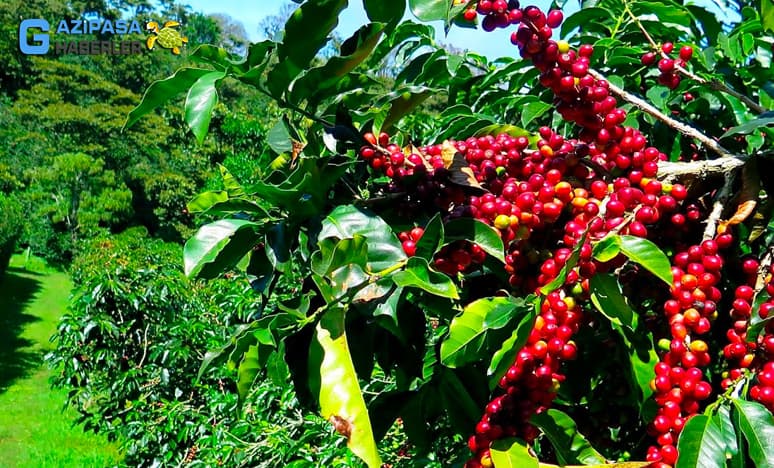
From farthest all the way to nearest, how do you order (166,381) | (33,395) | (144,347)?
(33,395), (144,347), (166,381)

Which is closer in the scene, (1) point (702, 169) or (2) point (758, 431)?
(2) point (758, 431)

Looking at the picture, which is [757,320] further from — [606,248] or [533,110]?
[533,110]

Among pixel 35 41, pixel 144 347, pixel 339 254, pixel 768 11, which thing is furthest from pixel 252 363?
pixel 35 41

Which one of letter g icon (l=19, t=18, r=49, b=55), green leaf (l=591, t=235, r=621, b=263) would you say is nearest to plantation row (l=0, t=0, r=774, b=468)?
green leaf (l=591, t=235, r=621, b=263)

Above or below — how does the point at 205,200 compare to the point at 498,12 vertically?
below

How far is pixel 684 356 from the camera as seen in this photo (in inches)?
28.0

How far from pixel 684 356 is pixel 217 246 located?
1.72 ft

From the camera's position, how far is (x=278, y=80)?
798 millimetres

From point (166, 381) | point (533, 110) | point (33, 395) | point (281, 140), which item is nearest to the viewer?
point (281, 140)

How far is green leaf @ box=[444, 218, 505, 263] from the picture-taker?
2.41 ft

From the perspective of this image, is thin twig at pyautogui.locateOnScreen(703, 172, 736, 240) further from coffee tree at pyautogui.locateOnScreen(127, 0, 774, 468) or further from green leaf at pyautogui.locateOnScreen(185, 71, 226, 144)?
green leaf at pyautogui.locateOnScreen(185, 71, 226, 144)

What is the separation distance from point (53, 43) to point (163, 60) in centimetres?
333

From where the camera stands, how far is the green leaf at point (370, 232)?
753 millimetres

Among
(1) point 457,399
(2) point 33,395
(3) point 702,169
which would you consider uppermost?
(3) point 702,169
